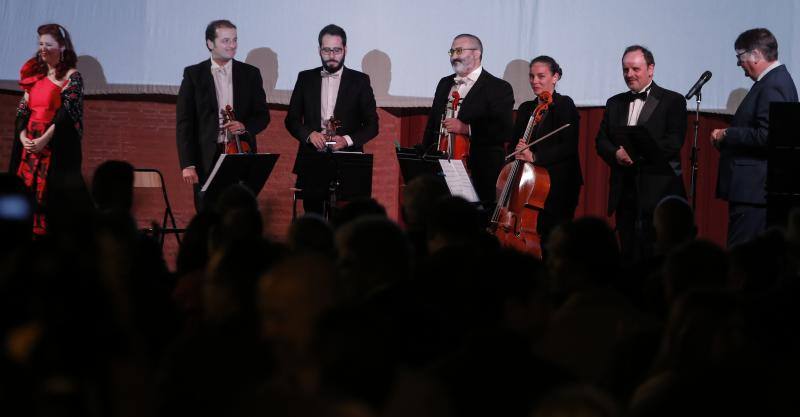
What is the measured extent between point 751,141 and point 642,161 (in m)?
0.73

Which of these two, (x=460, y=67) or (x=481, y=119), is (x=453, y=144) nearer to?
(x=481, y=119)

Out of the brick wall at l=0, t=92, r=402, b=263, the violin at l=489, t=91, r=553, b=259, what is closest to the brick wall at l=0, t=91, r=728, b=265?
the brick wall at l=0, t=92, r=402, b=263

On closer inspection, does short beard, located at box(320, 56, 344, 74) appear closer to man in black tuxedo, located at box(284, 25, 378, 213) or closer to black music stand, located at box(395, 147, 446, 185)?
man in black tuxedo, located at box(284, 25, 378, 213)

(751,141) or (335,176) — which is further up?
(751,141)

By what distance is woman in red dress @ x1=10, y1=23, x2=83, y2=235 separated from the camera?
782 centimetres

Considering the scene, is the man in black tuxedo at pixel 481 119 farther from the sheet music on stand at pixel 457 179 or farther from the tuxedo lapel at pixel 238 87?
the tuxedo lapel at pixel 238 87

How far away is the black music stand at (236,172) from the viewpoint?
23.4 ft

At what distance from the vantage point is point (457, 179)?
7059 millimetres

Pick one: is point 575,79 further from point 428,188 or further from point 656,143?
point 428,188

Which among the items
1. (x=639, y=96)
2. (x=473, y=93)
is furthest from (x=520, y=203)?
(x=639, y=96)

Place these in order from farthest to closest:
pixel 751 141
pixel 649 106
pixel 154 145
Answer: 1. pixel 154 145
2. pixel 649 106
3. pixel 751 141

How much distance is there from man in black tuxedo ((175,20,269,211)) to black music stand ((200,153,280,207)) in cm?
53

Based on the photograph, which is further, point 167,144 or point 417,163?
point 167,144

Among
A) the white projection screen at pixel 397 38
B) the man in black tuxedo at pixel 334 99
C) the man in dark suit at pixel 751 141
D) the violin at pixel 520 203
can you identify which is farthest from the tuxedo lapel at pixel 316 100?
the man in dark suit at pixel 751 141
